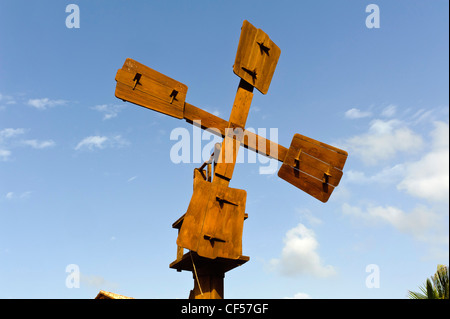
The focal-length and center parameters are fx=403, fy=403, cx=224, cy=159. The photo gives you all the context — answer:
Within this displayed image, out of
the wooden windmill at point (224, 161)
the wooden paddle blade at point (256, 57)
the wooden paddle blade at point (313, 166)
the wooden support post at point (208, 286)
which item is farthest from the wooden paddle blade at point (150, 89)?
the wooden support post at point (208, 286)

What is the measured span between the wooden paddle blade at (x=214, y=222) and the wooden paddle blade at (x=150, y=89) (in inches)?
37.1

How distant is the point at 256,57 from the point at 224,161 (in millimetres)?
1554

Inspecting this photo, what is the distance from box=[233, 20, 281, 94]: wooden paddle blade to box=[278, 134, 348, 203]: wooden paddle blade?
0.90m

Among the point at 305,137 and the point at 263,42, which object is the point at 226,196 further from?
the point at 263,42

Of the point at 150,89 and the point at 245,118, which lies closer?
the point at 150,89

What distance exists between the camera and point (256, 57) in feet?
17.5

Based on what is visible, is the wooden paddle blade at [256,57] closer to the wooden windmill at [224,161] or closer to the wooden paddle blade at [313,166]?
the wooden windmill at [224,161]

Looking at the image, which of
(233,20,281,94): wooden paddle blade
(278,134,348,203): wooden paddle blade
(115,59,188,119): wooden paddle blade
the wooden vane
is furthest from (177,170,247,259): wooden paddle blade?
(233,20,281,94): wooden paddle blade

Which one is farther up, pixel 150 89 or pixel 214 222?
pixel 150 89

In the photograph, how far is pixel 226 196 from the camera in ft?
14.6

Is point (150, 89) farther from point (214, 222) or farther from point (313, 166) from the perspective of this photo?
point (313, 166)

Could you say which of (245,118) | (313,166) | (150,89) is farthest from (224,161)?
(313,166)

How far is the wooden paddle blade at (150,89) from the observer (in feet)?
14.3
